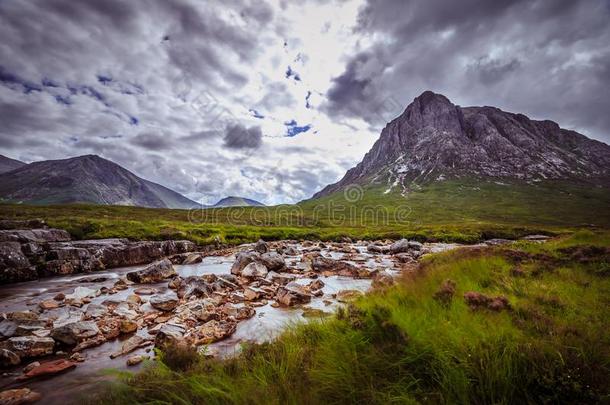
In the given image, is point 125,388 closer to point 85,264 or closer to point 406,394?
point 406,394

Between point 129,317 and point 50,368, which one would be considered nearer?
point 50,368

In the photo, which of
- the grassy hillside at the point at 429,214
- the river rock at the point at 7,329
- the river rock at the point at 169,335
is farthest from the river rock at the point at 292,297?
the grassy hillside at the point at 429,214

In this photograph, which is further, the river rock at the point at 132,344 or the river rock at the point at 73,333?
the river rock at the point at 73,333

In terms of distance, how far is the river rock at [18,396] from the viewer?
5.07 metres

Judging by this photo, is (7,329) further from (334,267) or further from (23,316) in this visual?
(334,267)

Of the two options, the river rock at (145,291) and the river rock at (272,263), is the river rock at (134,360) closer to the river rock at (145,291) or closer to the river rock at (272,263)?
the river rock at (145,291)

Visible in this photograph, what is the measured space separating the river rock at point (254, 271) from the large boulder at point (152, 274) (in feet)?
15.5

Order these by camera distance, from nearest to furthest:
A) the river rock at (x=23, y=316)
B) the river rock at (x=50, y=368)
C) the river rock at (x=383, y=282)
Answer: the river rock at (x=50, y=368) → the river rock at (x=383, y=282) → the river rock at (x=23, y=316)

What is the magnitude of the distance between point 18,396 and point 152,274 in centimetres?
1191

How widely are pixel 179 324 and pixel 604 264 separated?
40.0 ft

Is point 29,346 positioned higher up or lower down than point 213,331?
higher up

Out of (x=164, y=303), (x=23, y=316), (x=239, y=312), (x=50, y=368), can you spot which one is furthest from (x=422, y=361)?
(x=23, y=316)

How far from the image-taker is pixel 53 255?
19562mm

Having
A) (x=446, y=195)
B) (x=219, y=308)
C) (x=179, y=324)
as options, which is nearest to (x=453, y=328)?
(x=179, y=324)
